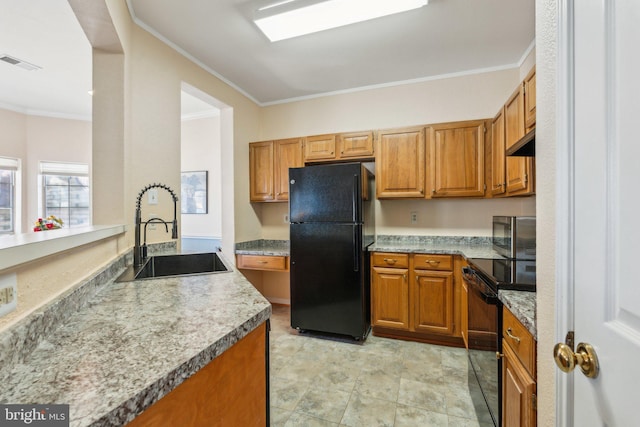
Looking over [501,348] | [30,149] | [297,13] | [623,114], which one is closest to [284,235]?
[297,13]

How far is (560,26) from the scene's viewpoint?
688 mm

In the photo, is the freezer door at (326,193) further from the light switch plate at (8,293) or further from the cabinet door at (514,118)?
the light switch plate at (8,293)

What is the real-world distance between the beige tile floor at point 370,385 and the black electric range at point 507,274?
705 mm

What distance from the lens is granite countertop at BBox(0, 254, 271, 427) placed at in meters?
0.47

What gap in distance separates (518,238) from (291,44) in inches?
92.3

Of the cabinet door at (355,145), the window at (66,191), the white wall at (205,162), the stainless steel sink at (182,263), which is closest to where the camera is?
the stainless steel sink at (182,263)

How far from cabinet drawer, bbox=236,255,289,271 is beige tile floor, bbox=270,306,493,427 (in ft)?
2.27

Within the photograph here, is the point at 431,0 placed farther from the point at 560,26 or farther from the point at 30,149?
the point at 30,149

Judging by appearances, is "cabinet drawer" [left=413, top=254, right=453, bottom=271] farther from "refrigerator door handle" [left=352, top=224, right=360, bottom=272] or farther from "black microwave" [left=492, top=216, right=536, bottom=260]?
"refrigerator door handle" [left=352, top=224, right=360, bottom=272]

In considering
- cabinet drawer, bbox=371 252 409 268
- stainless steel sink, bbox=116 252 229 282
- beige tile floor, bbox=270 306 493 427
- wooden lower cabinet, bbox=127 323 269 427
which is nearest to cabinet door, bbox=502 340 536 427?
beige tile floor, bbox=270 306 493 427

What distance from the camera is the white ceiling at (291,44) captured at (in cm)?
202

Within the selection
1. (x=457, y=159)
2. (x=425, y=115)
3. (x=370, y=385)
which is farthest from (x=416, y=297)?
(x=425, y=115)

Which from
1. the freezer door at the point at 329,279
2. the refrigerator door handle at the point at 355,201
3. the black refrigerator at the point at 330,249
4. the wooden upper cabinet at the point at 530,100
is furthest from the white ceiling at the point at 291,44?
the freezer door at the point at 329,279

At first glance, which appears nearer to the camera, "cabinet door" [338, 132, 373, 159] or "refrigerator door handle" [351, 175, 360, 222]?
"refrigerator door handle" [351, 175, 360, 222]
